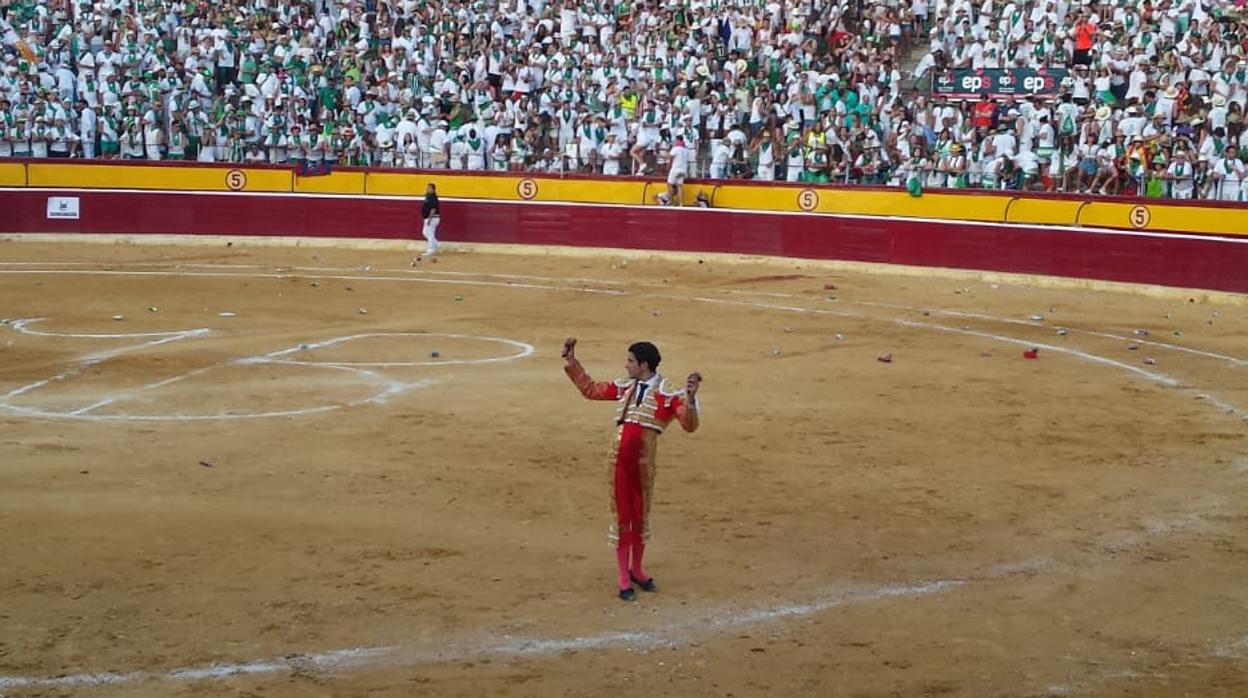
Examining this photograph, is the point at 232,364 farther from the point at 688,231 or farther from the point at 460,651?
the point at 688,231

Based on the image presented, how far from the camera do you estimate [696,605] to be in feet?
29.8

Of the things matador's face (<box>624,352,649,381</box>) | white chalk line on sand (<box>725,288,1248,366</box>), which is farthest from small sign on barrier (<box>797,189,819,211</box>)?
matador's face (<box>624,352,649,381</box>)

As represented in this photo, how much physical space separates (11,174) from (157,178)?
2.87 m

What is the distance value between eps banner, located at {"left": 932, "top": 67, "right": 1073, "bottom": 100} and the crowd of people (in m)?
0.13

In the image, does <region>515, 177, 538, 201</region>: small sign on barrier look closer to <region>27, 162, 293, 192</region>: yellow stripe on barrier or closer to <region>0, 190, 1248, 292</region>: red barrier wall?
<region>0, 190, 1248, 292</region>: red barrier wall

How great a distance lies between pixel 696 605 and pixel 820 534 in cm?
171

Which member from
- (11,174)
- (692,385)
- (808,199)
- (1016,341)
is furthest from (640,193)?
(692,385)

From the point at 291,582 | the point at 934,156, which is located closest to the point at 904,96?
the point at 934,156

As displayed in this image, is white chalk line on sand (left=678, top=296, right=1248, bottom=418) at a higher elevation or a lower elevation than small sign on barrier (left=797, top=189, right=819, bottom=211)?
lower

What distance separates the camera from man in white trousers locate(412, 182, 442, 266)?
28.7 metres

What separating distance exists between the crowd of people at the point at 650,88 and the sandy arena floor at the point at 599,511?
23.2 ft

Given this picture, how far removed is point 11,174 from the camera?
32.0m

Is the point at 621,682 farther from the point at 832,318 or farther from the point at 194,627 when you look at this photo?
the point at 832,318

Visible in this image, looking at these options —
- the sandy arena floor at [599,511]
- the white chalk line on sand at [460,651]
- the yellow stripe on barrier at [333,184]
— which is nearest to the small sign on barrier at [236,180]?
the yellow stripe on barrier at [333,184]
